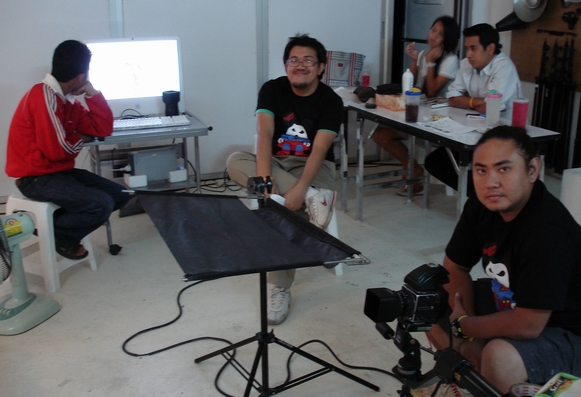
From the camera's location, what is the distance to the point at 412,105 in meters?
3.33

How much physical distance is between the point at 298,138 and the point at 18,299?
1471mm

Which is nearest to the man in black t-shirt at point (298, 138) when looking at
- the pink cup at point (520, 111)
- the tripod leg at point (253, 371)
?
the tripod leg at point (253, 371)

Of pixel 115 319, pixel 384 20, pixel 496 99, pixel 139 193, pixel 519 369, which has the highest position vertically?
pixel 384 20

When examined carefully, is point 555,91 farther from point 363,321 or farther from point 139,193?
point 139,193

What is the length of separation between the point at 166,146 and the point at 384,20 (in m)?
2.12

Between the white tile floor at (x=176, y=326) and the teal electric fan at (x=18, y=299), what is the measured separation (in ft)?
0.16

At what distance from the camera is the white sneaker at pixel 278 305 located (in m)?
2.68

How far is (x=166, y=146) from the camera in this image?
3.96m

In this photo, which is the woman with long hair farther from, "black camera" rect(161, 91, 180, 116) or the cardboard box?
"black camera" rect(161, 91, 180, 116)

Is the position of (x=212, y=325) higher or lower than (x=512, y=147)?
lower

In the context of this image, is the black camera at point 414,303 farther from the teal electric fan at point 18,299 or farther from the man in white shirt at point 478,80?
the man in white shirt at point 478,80

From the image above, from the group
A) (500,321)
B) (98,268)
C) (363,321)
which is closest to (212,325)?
(363,321)

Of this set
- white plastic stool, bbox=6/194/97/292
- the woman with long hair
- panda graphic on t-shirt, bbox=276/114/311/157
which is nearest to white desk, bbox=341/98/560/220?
the woman with long hair

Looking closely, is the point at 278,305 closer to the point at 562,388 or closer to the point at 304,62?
the point at 304,62
